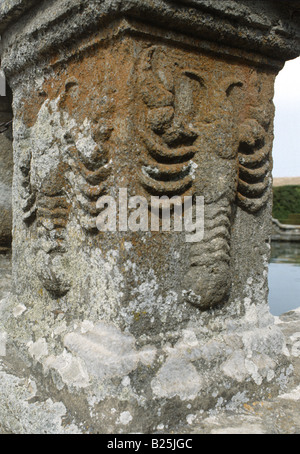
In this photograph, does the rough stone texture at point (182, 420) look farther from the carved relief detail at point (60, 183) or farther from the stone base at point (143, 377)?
the carved relief detail at point (60, 183)

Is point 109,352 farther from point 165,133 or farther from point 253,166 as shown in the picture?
point 253,166

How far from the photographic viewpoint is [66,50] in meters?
1.51

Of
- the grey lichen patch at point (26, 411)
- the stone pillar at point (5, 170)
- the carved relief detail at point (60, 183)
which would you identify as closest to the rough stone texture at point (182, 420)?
the grey lichen patch at point (26, 411)

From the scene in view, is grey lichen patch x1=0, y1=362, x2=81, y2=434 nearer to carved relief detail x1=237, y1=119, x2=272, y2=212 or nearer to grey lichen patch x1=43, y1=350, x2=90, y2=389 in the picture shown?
grey lichen patch x1=43, y1=350, x2=90, y2=389

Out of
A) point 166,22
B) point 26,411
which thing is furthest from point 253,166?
point 26,411

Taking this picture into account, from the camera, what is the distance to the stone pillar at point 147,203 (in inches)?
51.9

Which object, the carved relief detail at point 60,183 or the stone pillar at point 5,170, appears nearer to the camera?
the carved relief detail at point 60,183

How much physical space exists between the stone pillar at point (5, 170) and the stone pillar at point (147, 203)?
27.8 inches

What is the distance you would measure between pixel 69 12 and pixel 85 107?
28cm

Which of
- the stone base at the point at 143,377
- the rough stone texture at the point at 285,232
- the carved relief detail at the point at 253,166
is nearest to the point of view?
the stone base at the point at 143,377

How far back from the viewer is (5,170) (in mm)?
2438

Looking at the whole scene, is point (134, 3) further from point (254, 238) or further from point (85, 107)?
point (254, 238)

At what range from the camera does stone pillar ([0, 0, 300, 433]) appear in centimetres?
132

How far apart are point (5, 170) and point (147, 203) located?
1.33 meters
